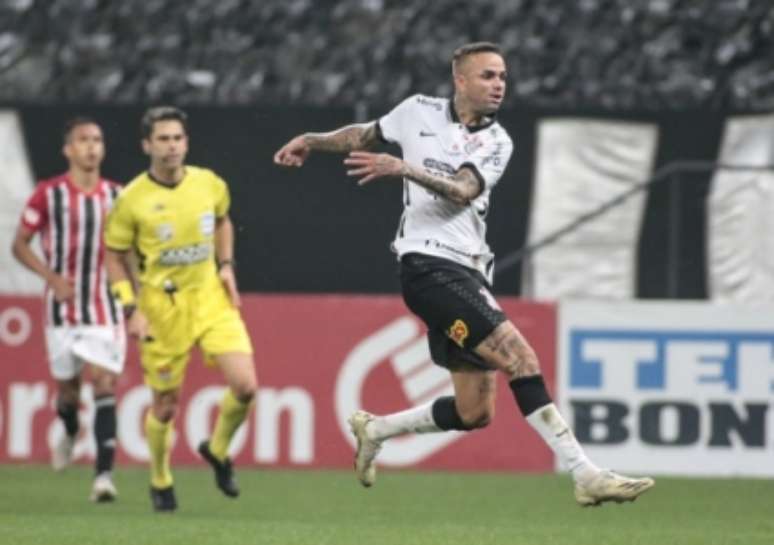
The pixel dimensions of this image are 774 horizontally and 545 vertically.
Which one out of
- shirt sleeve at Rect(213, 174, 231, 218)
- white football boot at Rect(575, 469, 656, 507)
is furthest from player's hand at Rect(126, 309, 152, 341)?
white football boot at Rect(575, 469, 656, 507)

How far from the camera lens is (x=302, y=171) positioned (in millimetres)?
15953

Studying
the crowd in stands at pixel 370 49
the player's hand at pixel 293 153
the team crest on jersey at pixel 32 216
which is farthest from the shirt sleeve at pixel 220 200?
the crowd in stands at pixel 370 49

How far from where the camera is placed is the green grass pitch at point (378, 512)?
9.47 metres

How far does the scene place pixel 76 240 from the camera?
41.6ft

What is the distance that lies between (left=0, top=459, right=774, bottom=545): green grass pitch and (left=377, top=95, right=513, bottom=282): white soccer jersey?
1271 millimetres

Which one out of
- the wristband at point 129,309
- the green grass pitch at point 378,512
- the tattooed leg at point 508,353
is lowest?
the green grass pitch at point 378,512

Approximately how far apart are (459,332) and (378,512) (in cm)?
229

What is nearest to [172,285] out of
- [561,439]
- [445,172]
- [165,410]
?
[165,410]

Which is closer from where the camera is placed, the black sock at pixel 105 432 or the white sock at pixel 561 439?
the white sock at pixel 561 439

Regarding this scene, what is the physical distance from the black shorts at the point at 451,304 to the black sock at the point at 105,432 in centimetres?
300


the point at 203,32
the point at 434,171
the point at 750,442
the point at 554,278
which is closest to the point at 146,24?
the point at 203,32

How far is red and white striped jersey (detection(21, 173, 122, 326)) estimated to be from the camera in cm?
1264

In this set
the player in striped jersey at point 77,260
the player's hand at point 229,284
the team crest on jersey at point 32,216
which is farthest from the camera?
the team crest on jersey at point 32,216

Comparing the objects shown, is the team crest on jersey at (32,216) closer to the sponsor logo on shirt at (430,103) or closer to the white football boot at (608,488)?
the sponsor logo on shirt at (430,103)
